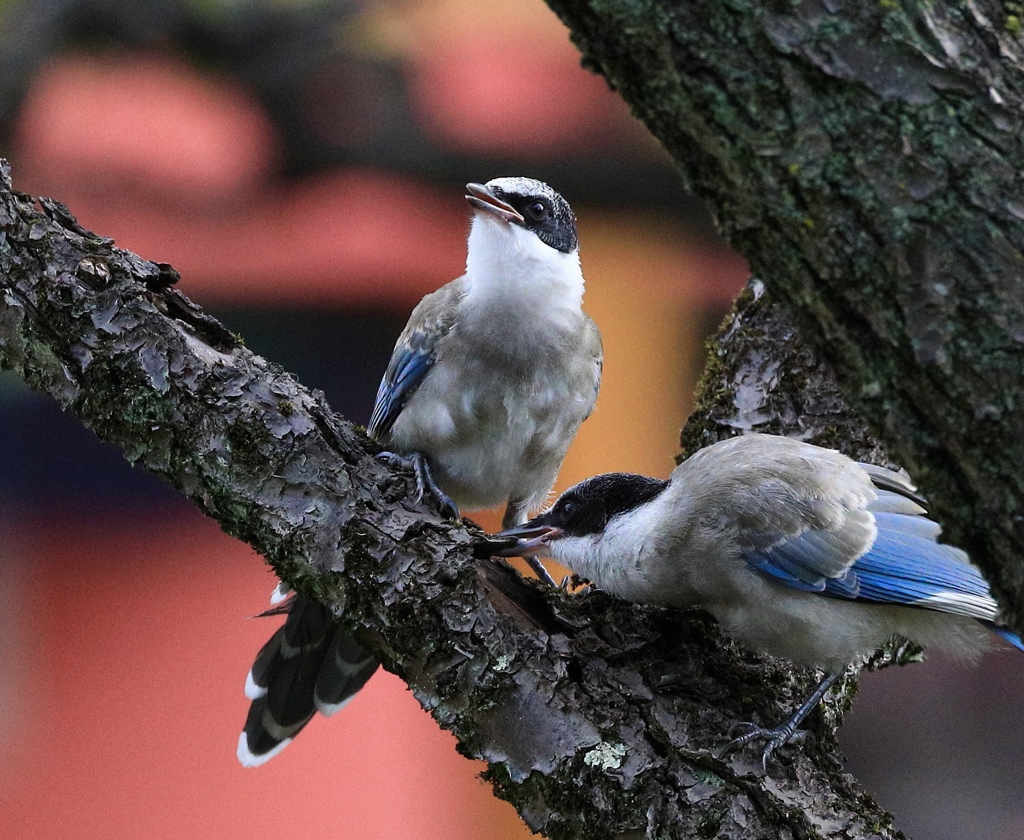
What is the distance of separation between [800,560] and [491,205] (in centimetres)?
122

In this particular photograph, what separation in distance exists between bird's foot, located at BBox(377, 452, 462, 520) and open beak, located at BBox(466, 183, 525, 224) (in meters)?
0.65

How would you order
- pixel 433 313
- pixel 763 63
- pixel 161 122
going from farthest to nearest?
1. pixel 161 122
2. pixel 433 313
3. pixel 763 63

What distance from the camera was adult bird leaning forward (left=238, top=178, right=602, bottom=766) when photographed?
3.07 metres

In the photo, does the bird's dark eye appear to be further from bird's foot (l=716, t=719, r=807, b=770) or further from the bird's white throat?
bird's foot (l=716, t=719, r=807, b=770)

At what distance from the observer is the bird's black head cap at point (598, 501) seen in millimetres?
2713

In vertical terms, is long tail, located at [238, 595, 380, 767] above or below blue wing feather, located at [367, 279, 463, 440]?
below

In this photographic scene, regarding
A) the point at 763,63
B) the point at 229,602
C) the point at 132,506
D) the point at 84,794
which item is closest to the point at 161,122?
the point at 132,506

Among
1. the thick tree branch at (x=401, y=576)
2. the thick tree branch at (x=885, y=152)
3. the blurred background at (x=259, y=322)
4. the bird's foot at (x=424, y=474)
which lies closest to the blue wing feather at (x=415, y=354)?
the bird's foot at (x=424, y=474)

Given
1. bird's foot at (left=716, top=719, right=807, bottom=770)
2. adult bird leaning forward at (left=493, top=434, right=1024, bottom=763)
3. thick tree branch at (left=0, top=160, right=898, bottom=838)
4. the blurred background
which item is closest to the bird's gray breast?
adult bird leaning forward at (left=493, top=434, right=1024, bottom=763)

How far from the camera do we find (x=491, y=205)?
3.08m

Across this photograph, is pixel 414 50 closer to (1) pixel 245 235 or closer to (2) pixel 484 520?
(1) pixel 245 235

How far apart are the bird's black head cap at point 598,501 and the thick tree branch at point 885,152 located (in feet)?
4.30

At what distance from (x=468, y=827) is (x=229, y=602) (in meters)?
1.63

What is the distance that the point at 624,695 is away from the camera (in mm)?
2143
